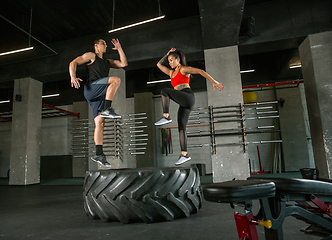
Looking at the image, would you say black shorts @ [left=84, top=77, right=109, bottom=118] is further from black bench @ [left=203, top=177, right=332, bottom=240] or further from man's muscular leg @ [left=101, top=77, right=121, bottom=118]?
black bench @ [left=203, top=177, right=332, bottom=240]

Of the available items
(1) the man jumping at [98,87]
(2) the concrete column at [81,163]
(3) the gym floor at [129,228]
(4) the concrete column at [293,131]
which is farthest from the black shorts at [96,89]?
(2) the concrete column at [81,163]

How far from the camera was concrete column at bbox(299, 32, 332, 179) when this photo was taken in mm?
4879

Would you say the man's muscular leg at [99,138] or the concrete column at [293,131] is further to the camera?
the concrete column at [293,131]

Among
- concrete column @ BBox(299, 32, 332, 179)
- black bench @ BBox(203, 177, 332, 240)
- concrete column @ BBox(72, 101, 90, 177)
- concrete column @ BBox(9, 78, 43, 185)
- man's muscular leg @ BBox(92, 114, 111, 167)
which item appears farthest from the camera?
concrete column @ BBox(72, 101, 90, 177)

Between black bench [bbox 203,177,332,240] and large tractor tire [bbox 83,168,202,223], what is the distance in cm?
103

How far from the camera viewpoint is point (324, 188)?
1201 mm

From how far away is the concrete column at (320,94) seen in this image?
4.88 m

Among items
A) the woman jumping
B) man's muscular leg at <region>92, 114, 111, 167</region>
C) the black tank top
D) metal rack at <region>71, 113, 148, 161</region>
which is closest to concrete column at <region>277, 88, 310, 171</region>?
metal rack at <region>71, 113, 148, 161</region>

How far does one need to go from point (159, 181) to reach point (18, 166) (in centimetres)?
672

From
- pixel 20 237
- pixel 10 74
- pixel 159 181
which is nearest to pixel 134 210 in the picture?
pixel 159 181

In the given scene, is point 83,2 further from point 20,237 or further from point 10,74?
point 20,237

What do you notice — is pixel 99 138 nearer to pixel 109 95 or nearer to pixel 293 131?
pixel 109 95

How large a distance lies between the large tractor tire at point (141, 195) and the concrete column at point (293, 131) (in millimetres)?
7900

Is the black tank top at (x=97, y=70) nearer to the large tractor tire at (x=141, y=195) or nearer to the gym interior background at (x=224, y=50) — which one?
the large tractor tire at (x=141, y=195)
